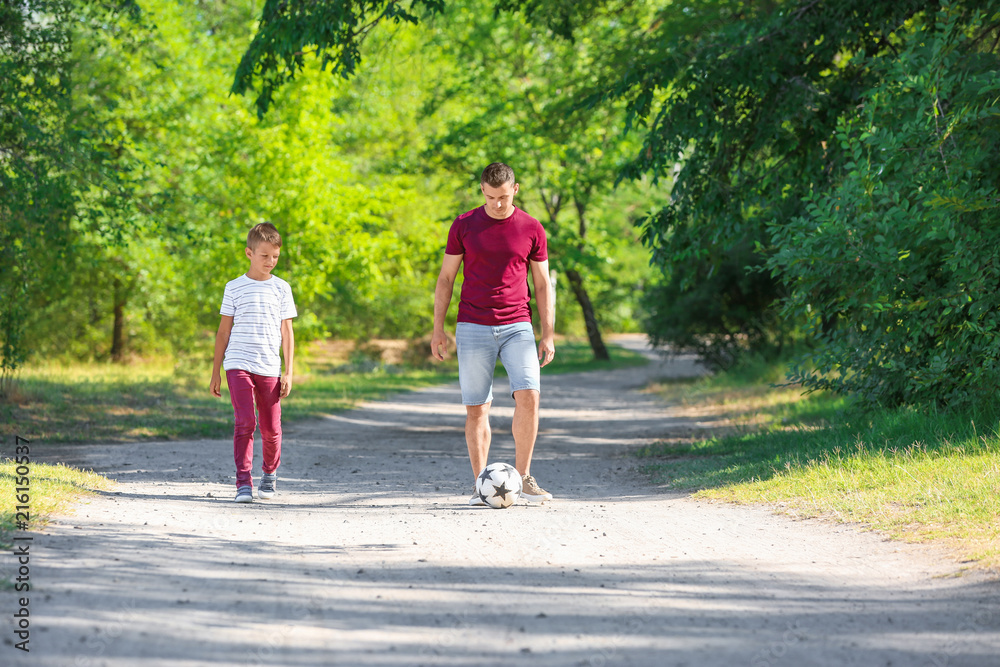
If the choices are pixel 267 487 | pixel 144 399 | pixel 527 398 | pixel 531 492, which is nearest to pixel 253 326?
pixel 267 487

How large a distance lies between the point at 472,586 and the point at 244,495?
9.41 feet

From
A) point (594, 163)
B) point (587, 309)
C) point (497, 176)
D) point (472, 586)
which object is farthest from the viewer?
point (587, 309)

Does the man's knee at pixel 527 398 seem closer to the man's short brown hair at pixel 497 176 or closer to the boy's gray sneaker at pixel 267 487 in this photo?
the man's short brown hair at pixel 497 176

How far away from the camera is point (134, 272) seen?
843 inches

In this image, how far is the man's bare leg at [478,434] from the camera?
6.38 m

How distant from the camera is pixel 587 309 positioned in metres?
Answer: 29.7

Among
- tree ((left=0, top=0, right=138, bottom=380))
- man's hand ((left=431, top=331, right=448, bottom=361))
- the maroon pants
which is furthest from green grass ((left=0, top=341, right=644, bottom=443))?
man's hand ((left=431, top=331, right=448, bottom=361))

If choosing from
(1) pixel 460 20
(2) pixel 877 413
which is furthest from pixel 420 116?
(2) pixel 877 413

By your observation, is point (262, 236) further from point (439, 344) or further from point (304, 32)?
point (304, 32)

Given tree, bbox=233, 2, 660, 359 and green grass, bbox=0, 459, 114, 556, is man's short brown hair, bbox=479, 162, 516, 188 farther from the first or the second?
tree, bbox=233, 2, 660, 359

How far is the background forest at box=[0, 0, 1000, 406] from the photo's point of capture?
7793 millimetres

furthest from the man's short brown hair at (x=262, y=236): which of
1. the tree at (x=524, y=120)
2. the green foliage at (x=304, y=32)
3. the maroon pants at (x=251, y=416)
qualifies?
the tree at (x=524, y=120)

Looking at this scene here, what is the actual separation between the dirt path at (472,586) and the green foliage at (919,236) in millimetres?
2673

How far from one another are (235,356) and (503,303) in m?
2.00
